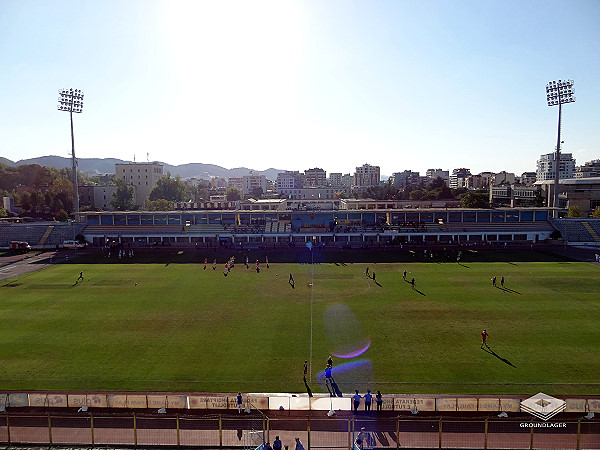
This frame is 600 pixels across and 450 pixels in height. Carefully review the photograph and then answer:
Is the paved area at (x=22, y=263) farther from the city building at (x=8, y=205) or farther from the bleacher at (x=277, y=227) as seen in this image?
the city building at (x=8, y=205)

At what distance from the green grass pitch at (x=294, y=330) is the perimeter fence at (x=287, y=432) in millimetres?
2711

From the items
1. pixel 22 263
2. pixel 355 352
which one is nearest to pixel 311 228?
pixel 22 263

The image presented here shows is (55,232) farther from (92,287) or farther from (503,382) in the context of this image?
(503,382)

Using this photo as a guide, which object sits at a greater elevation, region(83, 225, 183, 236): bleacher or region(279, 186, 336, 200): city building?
region(279, 186, 336, 200): city building

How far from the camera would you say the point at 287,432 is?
53.8 ft

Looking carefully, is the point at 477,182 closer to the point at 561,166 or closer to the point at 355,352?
the point at 561,166

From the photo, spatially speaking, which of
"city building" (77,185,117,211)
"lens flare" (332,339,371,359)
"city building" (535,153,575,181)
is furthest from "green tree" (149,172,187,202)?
"city building" (535,153,575,181)

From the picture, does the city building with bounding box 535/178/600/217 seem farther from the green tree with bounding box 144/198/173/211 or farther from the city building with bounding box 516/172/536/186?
the green tree with bounding box 144/198/173/211

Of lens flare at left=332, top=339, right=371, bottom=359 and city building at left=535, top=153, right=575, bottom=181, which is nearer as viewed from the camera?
lens flare at left=332, top=339, right=371, bottom=359

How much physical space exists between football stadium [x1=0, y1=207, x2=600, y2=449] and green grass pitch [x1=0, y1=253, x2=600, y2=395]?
0.14m

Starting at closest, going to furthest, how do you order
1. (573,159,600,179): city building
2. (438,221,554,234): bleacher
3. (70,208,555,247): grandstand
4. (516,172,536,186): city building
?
1. (438,221,554,234): bleacher
2. (70,208,555,247): grandstand
3. (573,159,600,179): city building
4. (516,172,536,186): city building

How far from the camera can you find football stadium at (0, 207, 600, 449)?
653 inches

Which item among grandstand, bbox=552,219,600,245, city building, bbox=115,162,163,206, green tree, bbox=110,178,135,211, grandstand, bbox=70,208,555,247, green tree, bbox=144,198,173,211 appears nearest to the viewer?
grandstand, bbox=552,219,600,245

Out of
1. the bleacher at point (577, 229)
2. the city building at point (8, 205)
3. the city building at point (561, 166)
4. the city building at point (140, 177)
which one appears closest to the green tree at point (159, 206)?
the city building at point (8, 205)
